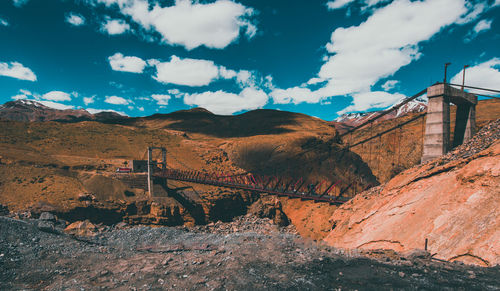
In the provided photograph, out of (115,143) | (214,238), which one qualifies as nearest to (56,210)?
(214,238)

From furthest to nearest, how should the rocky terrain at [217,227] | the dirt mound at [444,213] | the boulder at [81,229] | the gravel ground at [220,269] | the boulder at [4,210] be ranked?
the boulder at [4,210], the boulder at [81,229], the rocky terrain at [217,227], the dirt mound at [444,213], the gravel ground at [220,269]

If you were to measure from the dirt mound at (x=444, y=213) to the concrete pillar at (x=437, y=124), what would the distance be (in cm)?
163

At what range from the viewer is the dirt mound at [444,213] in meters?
7.34

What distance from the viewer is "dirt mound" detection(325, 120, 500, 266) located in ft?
24.1

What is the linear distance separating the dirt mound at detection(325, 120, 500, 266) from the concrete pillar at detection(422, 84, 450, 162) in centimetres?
163

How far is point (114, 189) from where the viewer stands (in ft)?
88.4

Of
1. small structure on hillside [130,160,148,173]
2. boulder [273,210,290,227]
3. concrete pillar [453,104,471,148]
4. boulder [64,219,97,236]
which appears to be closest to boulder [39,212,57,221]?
boulder [64,219,97,236]

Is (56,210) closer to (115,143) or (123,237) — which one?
(123,237)

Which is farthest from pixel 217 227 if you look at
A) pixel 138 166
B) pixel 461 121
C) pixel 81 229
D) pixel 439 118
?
Answer: pixel 461 121

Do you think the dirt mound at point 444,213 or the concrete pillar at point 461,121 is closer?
the dirt mound at point 444,213

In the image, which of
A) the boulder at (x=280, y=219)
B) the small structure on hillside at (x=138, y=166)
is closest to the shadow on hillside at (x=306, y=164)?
the boulder at (x=280, y=219)

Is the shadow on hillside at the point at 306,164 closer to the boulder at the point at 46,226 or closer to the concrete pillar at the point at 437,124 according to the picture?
the concrete pillar at the point at 437,124

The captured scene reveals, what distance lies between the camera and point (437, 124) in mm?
15172

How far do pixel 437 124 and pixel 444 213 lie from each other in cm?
930
